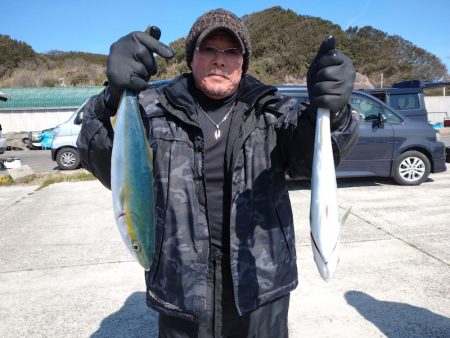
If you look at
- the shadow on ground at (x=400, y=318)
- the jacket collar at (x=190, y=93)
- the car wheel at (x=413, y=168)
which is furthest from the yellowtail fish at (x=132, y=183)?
the car wheel at (x=413, y=168)

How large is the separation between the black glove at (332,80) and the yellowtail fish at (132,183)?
2.53 ft

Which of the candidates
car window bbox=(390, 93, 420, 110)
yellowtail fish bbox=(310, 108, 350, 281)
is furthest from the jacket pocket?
car window bbox=(390, 93, 420, 110)

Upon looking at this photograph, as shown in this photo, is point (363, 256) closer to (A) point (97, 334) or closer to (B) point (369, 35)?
(A) point (97, 334)

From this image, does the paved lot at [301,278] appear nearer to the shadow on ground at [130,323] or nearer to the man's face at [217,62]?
the shadow on ground at [130,323]

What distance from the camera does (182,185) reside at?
68.9 inches

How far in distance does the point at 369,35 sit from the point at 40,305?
67503 mm

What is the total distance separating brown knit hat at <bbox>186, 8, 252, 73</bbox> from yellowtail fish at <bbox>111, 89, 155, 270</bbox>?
48 centimetres

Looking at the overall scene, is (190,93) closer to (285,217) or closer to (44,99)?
(285,217)

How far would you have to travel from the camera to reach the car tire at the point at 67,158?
11289 mm

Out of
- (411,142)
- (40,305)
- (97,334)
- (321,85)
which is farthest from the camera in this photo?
(411,142)

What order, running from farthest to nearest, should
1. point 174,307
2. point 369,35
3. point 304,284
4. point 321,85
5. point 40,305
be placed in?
point 369,35 < point 304,284 < point 40,305 < point 174,307 < point 321,85

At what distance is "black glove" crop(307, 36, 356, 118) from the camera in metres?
1.57

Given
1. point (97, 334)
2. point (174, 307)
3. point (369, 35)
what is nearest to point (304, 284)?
point (97, 334)

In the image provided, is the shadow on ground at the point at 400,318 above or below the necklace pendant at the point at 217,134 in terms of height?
below
